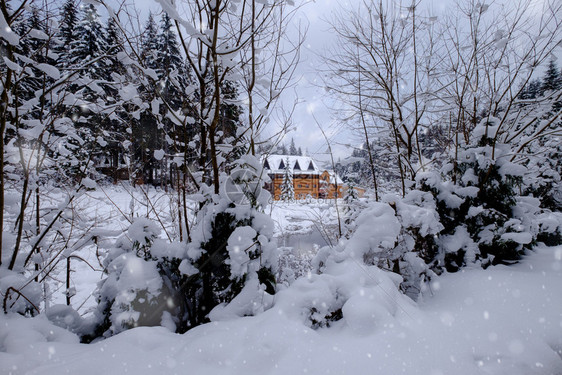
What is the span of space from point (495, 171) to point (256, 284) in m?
3.27

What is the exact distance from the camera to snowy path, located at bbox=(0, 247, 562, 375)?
1.32 meters

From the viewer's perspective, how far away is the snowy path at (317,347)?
4.32 ft

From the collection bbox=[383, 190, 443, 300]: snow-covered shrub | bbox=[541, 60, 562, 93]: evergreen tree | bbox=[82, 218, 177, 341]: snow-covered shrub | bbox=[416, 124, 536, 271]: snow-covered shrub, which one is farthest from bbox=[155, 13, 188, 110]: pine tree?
bbox=[541, 60, 562, 93]: evergreen tree

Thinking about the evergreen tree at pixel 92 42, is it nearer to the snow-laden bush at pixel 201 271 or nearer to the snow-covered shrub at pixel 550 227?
the snow-laden bush at pixel 201 271

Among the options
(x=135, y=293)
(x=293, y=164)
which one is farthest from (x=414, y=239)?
(x=293, y=164)

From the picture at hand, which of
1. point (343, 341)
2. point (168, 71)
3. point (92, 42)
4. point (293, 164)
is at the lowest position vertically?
point (343, 341)

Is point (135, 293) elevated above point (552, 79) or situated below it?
below

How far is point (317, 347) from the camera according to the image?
146 centimetres

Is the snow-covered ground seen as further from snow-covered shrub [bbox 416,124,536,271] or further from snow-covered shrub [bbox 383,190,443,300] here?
snow-covered shrub [bbox 416,124,536,271]

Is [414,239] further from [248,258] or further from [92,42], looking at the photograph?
[92,42]

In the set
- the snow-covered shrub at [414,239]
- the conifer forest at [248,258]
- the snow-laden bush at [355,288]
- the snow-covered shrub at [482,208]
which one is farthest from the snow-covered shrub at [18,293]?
the snow-covered shrub at [482,208]

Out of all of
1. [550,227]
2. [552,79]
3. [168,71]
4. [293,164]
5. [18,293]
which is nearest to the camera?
[18,293]

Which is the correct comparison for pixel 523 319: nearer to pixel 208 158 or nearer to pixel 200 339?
pixel 200 339

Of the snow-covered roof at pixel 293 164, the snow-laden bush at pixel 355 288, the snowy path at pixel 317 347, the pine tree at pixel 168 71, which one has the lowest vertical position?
the snowy path at pixel 317 347
